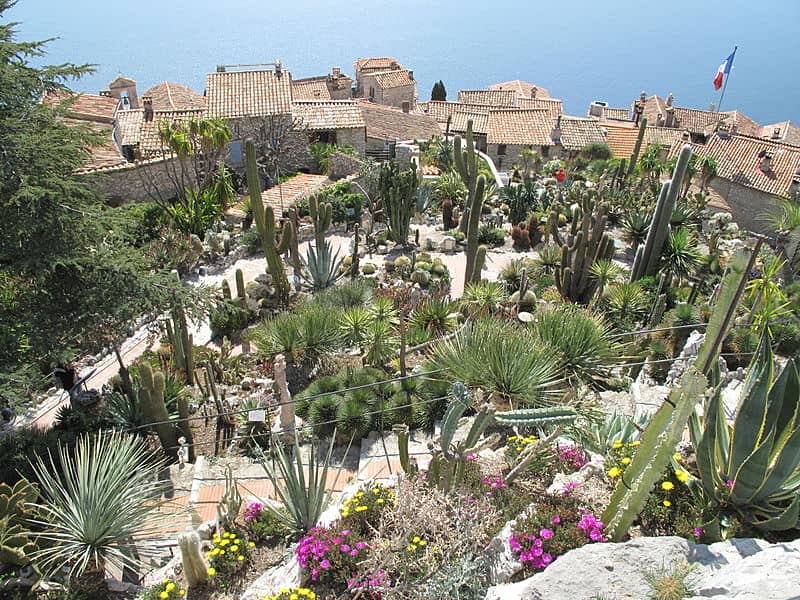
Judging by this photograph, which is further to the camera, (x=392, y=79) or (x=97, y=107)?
(x=392, y=79)

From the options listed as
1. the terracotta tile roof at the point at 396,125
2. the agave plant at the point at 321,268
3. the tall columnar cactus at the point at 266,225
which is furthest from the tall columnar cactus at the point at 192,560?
the terracotta tile roof at the point at 396,125

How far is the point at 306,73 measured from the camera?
120 m

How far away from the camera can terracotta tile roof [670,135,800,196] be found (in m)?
26.7

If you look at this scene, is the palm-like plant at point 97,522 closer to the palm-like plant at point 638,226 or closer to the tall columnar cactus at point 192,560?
the tall columnar cactus at point 192,560

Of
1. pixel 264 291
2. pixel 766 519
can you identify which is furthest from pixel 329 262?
pixel 766 519

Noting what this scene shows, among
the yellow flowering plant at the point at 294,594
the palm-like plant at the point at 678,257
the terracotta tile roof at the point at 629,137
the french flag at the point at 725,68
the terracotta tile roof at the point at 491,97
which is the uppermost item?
the french flag at the point at 725,68

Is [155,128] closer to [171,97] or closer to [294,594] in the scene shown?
[171,97]

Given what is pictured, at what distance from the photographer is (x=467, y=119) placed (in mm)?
30641

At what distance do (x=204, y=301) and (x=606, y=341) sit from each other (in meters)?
7.27

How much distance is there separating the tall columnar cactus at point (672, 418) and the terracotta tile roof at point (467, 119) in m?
26.6

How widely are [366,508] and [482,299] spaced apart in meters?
6.69

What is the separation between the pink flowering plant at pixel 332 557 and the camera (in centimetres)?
529

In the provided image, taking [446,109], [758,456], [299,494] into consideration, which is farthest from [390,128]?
[758,456]

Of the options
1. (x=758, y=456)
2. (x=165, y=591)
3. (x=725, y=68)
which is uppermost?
(x=725, y=68)
